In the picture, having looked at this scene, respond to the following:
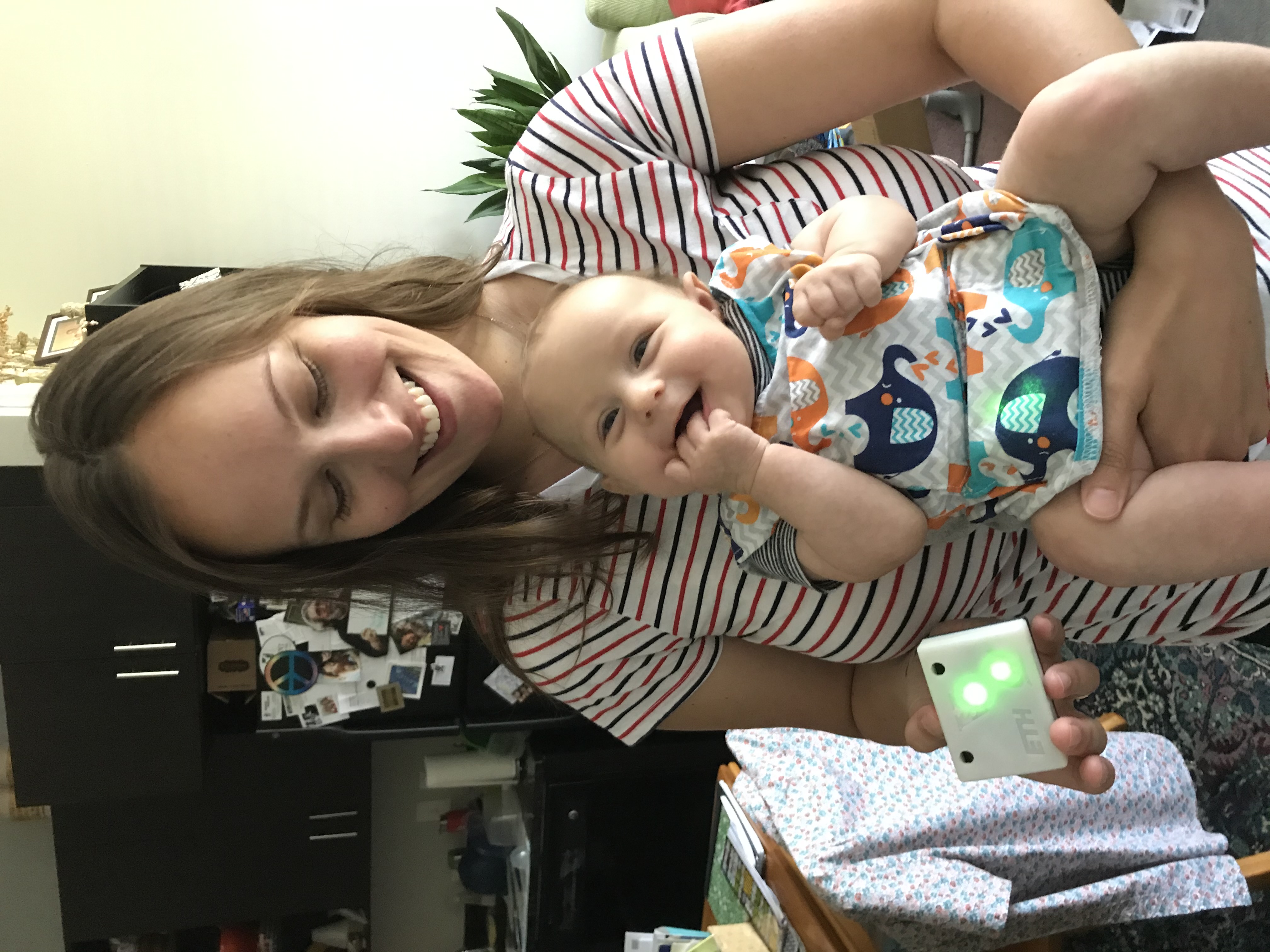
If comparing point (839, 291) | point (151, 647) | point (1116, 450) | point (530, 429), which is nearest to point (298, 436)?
point (530, 429)

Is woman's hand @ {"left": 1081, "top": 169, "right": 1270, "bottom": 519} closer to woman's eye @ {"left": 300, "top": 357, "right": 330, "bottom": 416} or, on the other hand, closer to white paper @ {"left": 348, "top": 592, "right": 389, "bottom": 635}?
woman's eye @ {"left": 300, "top": 357, "right": 330, "bottom": 416}

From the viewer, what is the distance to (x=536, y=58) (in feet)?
8.75

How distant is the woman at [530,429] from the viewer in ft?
2.98

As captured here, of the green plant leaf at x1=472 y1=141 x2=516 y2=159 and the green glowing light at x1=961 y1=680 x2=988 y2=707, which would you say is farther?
the green plant leaf at x1=472 y1=141 x2=516 y2=159

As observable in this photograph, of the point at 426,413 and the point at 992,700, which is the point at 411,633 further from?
the point at 992,700

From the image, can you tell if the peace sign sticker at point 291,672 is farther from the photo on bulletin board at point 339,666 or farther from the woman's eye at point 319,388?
the woman's eye at point 319,388

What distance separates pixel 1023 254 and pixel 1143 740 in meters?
1.45

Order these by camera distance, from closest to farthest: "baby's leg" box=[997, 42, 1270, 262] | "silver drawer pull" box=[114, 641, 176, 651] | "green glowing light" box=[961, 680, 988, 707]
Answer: "baby's leg" box=[997, 42, 1270, 262], "green glowing light" box=[961, 680, 988, 707], "silver drawer pull" box=[114, 641, 176, 651]

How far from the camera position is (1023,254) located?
31.9 inches

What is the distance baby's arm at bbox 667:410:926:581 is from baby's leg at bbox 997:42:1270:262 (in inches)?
12.5

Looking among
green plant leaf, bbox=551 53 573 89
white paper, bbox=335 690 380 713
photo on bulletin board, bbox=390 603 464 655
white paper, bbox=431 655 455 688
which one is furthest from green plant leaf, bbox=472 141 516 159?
white paper, bbox=335 690 380 713

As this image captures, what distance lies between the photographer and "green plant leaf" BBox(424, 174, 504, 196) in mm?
2744

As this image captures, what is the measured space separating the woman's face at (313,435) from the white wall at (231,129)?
199 cm

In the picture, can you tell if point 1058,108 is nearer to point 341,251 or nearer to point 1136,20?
point 1136,20
